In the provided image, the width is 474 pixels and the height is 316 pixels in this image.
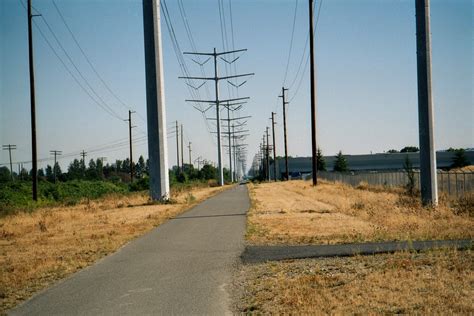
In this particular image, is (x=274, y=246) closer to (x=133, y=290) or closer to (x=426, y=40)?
(x=133, y=290)

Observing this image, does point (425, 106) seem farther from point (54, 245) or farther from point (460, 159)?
point (460, 159)

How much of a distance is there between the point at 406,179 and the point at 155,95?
27562 millimetres

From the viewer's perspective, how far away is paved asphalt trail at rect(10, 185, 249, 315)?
7316 mm

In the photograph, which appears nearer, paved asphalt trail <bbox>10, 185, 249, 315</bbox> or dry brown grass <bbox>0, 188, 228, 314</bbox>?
paved asphalt trail <bbox>10, 185, 249, 315</bbox>

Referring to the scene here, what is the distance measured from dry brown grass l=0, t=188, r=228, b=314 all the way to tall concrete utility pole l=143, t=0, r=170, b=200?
16.5 ft

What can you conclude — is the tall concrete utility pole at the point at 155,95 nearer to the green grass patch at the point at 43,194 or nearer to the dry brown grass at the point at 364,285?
the green grass patch at the point at 43,194

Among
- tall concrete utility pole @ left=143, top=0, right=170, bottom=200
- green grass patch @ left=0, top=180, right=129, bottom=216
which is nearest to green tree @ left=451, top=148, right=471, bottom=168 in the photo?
green grass patch @ left=0, top=180, right=129, bottom=216

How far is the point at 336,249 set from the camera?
11.7m

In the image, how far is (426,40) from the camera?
2036 cm

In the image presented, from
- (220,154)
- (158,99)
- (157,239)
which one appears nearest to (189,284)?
(157,239)

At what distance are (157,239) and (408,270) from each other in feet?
26.4

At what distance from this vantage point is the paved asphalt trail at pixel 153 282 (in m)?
7.32

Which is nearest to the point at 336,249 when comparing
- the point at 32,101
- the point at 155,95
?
the point at 155,95

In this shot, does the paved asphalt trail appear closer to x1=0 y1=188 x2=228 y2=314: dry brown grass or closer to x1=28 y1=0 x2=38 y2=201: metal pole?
x1=0 y1=188 x2=228 y2=314: dry brown grass
